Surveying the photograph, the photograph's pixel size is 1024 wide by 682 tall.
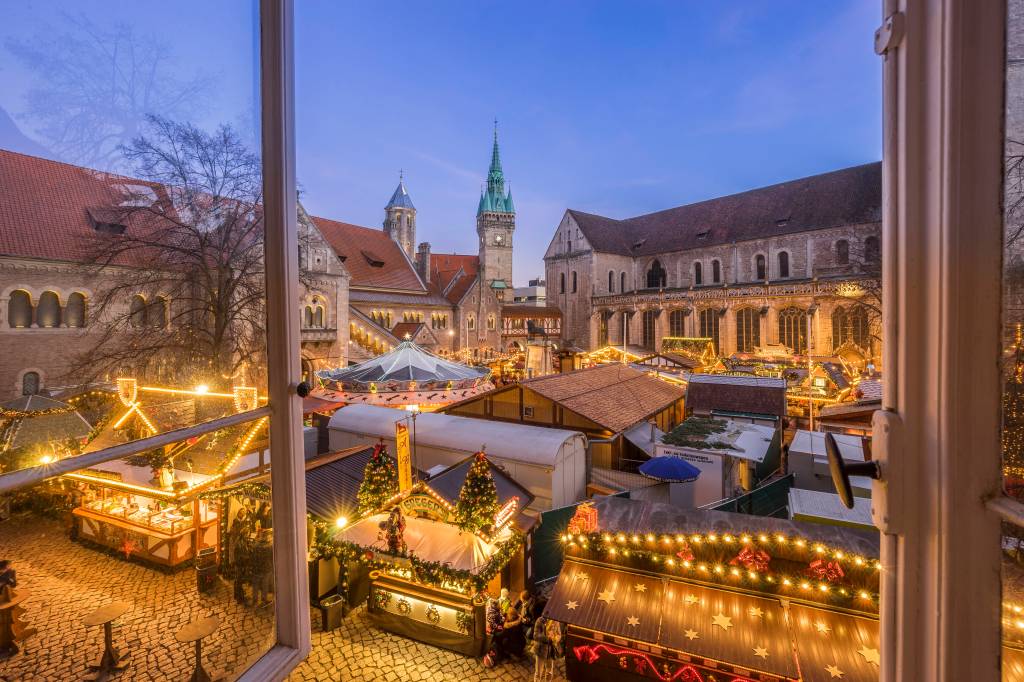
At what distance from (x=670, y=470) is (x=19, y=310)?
32.1 ft

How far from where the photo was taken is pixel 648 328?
132ft

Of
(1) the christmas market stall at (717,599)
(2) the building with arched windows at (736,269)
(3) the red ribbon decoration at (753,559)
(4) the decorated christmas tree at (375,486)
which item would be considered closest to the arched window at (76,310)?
(1) the christmas market stall at (717,599)

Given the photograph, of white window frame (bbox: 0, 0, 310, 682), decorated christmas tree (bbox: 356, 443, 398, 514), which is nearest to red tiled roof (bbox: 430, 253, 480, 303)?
decorated christmas tree (bbox: 356, 443, 398, 514)

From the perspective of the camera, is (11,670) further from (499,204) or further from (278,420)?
(499,204)

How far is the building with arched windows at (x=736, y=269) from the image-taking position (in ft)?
97.3

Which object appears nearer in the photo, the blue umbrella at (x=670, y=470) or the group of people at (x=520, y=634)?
the group of people at (x=520, y=634)

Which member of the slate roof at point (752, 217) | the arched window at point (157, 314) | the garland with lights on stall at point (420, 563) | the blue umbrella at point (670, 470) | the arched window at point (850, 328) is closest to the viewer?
the arched window at point (157, 314)

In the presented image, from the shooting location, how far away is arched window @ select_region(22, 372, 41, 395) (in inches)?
38.8

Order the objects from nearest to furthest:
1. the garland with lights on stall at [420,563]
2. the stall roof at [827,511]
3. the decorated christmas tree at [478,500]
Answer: the garland with lights on stall at [420,563], the decorated christmas tree at [478,500], the stall roof at [827,511]

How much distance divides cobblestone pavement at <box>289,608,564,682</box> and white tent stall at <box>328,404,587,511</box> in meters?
3.26

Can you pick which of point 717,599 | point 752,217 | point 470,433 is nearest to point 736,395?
point 470,433

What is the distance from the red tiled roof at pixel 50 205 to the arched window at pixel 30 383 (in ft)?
0.85

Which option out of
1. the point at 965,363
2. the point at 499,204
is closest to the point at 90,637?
the point at 965,363

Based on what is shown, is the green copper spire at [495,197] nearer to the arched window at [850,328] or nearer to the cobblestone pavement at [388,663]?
the arched window at [850,328]
